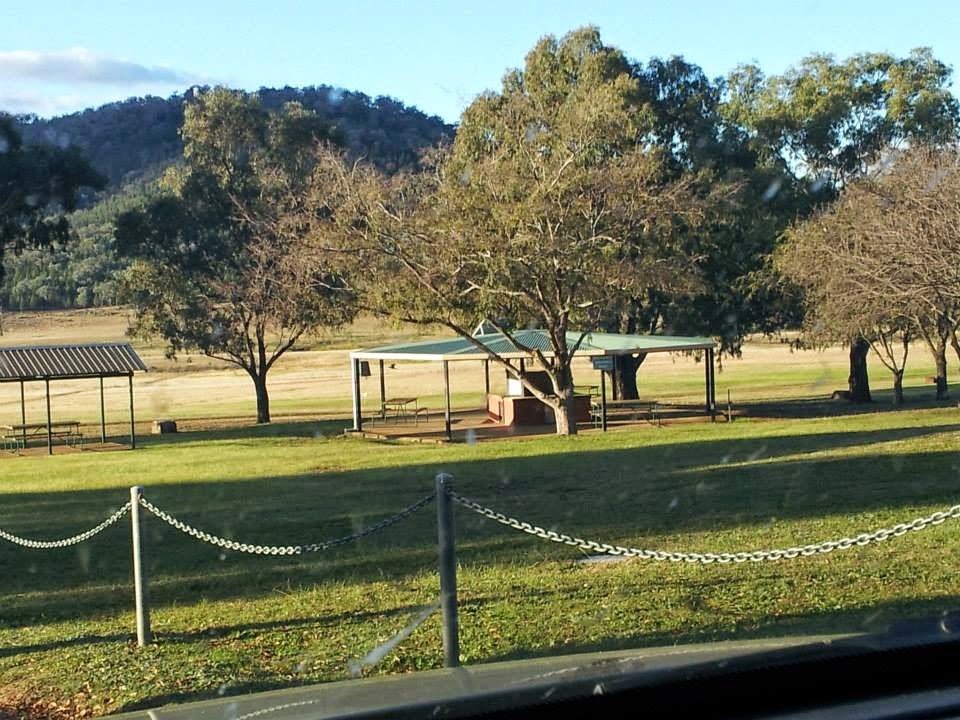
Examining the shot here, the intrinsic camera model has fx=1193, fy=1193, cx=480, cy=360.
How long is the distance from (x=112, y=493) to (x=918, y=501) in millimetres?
12383

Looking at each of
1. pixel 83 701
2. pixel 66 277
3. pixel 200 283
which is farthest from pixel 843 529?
pixel 66 277

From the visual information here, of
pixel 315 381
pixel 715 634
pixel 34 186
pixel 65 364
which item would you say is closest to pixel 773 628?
pixel 715 634

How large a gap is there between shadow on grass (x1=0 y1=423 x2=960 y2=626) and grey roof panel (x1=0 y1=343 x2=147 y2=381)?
1569 centimetres

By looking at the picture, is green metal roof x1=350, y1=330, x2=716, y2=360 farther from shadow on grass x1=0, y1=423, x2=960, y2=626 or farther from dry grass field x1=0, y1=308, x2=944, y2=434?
shadow on grass x1=0, y1=423, x2=960, y2=626

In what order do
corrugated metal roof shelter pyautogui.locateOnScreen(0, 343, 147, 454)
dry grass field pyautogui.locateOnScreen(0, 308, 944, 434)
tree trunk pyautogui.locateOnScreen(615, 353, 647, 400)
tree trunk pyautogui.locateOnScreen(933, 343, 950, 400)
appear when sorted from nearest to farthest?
corrugated metal roof shelter pyautogui.locateOnScreen(0, 343, 147, 454) → tree trunk pyautogui.locateOnScreen(933, 343, 950, 400) → tree trunk pyautogui.locateOnScreen(615, 353, 647, 400) → dry grass field pyautogui.locateOnScreen(0, 308, 944, 434)

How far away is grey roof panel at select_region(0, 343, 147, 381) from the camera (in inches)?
1341

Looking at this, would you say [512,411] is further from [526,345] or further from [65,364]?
[65,364]

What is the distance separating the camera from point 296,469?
22.9m

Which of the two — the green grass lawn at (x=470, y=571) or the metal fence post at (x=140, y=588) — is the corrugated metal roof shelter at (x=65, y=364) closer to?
the green grass lawn at (x=470, y=571)

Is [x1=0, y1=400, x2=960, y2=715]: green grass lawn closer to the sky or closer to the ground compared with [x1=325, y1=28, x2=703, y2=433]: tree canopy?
closer to the ground

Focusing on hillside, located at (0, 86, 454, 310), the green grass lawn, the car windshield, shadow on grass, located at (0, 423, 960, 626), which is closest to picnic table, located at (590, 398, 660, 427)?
the car windshield

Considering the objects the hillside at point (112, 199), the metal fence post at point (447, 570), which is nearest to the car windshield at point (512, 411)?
the metal fence post at point (447, 570)

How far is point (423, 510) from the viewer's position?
A: 14953mm

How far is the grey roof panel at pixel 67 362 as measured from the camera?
3406cm
